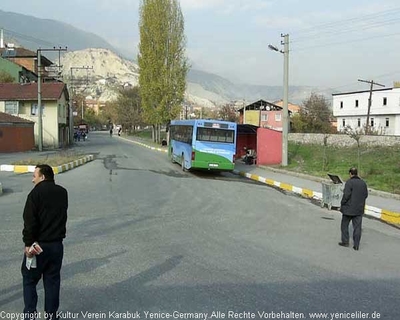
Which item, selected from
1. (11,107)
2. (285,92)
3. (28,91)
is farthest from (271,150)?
(11,107)

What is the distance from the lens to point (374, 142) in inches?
1316

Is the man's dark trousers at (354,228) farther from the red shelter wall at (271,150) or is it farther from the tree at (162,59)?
the tree at (162,59)

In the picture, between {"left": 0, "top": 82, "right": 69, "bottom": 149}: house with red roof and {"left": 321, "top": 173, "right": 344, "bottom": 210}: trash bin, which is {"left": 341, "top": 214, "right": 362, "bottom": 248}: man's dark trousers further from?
{"left": 0, "top": 82, "right": 69, "bottom": 149}: house with red roof

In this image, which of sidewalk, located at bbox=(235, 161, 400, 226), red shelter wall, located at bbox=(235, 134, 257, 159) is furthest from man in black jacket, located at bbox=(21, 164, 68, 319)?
red shelter wall, located at bbox=(235, 134, 257, 159)

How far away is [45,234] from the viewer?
491 cm

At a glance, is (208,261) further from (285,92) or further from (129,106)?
(129,106)

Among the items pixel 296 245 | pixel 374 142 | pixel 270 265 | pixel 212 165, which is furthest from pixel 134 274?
pixel 374 142

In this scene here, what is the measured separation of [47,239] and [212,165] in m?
21.4

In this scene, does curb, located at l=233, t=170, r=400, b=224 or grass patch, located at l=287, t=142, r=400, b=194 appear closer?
curb, located at l=233, t=170, r=400, b=224

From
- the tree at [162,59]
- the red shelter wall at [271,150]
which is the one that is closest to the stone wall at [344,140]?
the red shelter wall at [271,150]

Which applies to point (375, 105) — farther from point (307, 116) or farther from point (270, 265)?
point (270, 265)

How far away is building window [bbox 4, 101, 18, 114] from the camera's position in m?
51.9

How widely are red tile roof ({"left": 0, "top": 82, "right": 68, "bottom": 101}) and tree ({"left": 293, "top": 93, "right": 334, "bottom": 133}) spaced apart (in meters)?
37.8

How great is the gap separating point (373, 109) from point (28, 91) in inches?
2168
